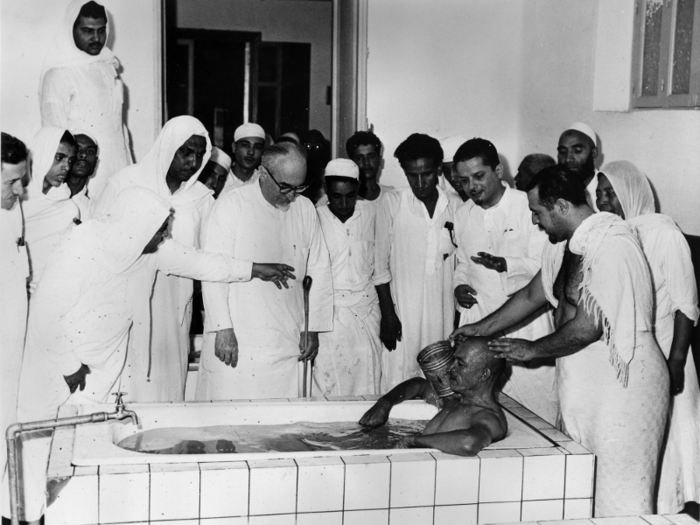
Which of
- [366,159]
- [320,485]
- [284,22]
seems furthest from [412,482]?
[284,22]

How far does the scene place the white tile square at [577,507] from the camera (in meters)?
2.79

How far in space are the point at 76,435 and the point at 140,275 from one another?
Answer: 1047mm

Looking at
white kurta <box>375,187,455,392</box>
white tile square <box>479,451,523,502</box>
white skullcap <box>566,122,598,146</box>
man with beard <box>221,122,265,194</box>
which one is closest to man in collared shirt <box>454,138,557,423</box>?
white kurta <box>375,187,455,392</box>

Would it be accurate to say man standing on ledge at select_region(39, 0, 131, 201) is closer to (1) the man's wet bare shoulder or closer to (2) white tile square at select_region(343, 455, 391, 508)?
(1) the man's wet bare shoulder

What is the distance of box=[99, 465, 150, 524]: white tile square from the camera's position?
2.45m

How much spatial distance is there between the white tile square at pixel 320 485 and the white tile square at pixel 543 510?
26.3 inches

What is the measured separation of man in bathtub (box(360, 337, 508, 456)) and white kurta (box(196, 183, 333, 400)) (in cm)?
88

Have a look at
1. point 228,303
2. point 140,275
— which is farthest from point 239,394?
point 140,275

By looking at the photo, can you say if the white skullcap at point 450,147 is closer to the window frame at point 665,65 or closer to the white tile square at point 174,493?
the window frame at point 665,65

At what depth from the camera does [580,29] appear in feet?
17.7

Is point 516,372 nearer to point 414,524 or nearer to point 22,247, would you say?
point 414,524

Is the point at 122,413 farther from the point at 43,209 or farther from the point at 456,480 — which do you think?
the point at 43,209

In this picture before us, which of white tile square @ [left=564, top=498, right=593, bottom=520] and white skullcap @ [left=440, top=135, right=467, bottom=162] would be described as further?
white skullcap @ [left=440, top=135, right=467, bottom=162]

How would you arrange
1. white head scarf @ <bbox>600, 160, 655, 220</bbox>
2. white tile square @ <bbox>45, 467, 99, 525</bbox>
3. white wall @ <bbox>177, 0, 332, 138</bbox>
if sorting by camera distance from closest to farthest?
white tile square @ <bbox>45, 467, 99, 525</bbox> < white head scarf @ <bbox>600, 160, 655, 220</bbox> < white wall @ <bbox>177, 0, 332, 138</bbox>
